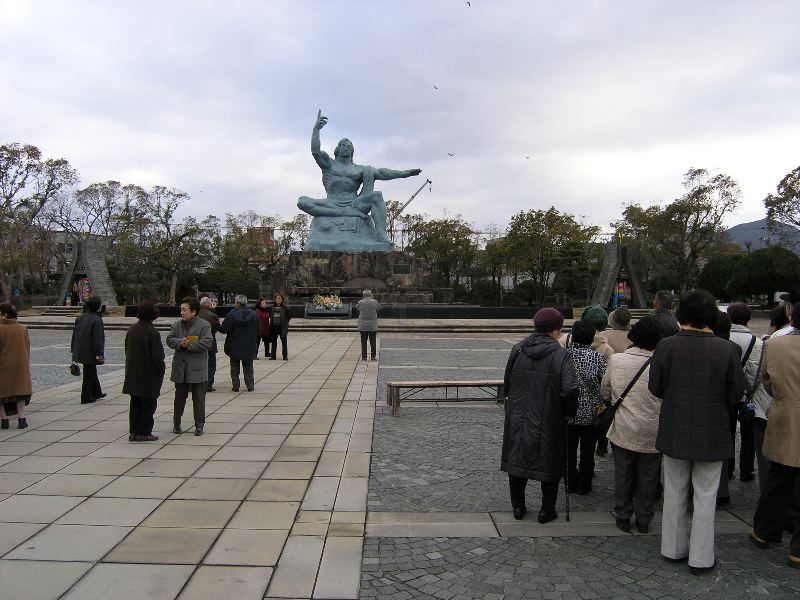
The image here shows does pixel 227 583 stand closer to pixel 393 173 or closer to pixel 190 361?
pixel 190 361

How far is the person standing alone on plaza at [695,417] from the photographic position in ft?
11.0

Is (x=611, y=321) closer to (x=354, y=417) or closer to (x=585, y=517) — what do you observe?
(x=585, y=517)

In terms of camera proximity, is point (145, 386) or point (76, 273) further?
point (76, 273)

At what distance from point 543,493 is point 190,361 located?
3.94m

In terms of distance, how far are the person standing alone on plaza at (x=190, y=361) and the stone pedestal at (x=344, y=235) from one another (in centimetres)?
2161

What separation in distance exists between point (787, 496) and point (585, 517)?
1208mm

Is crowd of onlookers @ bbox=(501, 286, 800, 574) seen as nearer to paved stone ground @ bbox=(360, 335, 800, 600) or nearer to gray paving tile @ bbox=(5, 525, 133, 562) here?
paved stone ground @ bbox=(360, 335, 800, 600)

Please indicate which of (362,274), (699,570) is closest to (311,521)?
(699,570)

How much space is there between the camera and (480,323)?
2236cm

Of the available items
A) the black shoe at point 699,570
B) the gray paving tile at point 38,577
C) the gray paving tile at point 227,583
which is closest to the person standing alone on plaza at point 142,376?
the gray paving tile at point 38,577

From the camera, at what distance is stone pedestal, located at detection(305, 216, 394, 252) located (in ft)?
92.1

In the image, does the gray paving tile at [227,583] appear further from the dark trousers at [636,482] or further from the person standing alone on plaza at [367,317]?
the person standing alone on plaza at [367,317]

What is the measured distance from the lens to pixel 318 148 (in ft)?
90.4

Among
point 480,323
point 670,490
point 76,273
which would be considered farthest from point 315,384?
point 76,273
